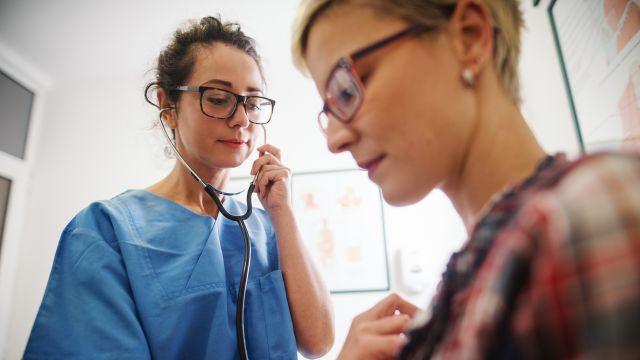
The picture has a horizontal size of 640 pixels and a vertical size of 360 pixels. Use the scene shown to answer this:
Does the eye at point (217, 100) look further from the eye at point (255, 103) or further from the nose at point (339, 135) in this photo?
the nose at point (339, 135)

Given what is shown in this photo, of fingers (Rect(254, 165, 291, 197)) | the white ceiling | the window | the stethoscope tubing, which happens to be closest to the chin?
the stethoscope tubing

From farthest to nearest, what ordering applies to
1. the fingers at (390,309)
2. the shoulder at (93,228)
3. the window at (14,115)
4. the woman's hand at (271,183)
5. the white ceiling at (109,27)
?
the window at (14,115), the white ceiling at (109,27), the woman's hand at (271,183), the shoulder at (93,228), the fingers at (390,309)

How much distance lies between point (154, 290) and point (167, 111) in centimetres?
48

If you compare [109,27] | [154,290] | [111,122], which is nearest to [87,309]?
[154,290]

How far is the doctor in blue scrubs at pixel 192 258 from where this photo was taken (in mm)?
650

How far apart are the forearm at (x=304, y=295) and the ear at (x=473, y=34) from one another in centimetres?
63

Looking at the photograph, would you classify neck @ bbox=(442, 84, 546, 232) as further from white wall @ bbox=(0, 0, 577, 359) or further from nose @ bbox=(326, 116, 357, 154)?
white wall @ bbox=(0, 0, 577, 359)

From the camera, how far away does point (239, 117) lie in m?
0.89

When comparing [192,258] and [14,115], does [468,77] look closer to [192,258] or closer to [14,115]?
[192,258]

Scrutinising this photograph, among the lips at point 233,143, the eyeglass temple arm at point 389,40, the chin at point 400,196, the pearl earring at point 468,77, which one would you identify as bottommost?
the chin at point 400,196

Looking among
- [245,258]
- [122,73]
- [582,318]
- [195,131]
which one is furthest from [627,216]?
[122,73]

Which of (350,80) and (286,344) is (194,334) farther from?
(350,80)

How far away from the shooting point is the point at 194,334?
2.39ft

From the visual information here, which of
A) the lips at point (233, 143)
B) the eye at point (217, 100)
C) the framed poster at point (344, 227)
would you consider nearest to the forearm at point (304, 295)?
the lips at point (233, 143)
